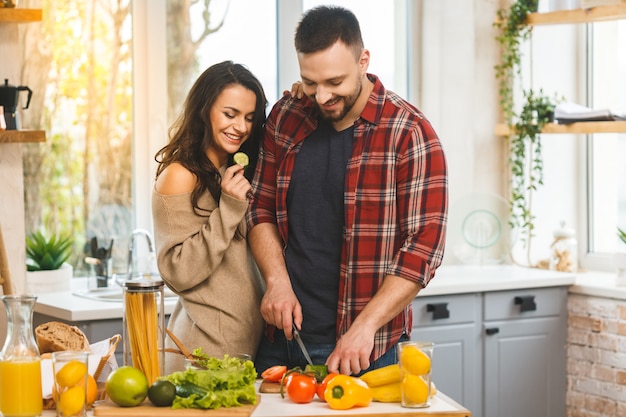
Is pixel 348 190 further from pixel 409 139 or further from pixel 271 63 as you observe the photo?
pixel 271 63

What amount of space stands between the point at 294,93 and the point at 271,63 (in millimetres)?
1853

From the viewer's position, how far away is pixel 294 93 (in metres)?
2.88

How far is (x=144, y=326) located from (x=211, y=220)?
46cm

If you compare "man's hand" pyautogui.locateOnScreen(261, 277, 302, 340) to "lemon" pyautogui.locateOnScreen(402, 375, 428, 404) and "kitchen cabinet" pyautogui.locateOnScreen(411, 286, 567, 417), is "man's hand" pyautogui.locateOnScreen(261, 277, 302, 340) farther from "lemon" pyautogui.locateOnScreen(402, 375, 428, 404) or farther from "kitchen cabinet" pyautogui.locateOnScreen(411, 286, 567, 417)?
"kitchen cabinet" pyautogui.locateOnScreen(411, 286, 567, 417)

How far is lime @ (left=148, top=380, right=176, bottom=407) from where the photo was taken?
6.91 feet


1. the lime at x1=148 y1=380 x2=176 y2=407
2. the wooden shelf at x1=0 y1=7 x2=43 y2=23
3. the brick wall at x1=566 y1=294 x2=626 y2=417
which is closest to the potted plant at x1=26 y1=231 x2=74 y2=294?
the wooden shelf at x1=0 y1=7 x2=43 y2=23

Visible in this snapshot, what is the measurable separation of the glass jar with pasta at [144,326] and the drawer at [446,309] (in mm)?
1980

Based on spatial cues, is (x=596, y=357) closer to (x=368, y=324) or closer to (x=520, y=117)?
(x=520, y=117)

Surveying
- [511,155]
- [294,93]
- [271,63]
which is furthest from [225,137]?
[511,155]

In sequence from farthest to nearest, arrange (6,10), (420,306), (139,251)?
(139,251), (420,306), (6,10)

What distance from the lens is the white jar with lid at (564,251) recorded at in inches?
188

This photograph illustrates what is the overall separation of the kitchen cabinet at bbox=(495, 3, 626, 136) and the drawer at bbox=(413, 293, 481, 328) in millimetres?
1018

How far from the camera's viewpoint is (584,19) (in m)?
4.63

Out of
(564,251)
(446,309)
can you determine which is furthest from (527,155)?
(446,309)
